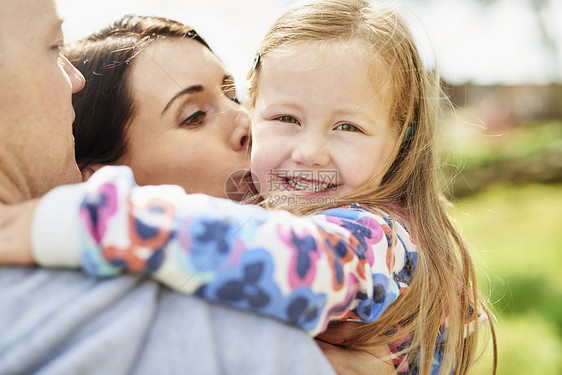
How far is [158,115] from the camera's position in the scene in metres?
1.69

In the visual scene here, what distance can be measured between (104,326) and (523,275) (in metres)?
3.90

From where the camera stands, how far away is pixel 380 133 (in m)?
1.47

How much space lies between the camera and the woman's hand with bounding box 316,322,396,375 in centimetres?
121

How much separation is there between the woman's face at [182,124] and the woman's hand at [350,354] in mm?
702

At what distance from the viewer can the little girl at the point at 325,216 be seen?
0.86m

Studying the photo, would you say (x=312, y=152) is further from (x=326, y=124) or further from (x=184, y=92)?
(x=184, y=92)

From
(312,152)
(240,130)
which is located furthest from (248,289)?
(240,130)

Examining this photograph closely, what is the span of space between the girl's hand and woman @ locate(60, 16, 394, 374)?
2.77 feet

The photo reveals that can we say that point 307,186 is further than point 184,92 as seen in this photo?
No

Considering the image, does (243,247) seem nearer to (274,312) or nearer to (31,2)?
(274,312)

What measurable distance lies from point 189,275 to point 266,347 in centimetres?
19

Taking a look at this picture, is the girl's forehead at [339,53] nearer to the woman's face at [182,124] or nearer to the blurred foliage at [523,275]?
the woman's face at [182,124]

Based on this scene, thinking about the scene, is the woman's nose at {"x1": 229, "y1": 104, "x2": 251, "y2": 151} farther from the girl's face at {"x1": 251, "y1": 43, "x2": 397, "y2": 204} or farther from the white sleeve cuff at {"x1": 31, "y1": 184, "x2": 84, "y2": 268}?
the white sleeve cuff at {"x1": 31, "y1": 184, "x2": 84, "y2": 268}

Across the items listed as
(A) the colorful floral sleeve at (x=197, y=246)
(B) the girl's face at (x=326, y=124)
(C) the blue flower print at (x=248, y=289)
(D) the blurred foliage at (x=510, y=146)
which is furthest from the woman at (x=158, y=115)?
(D) the blurred foliage at (x=510, y=146)
